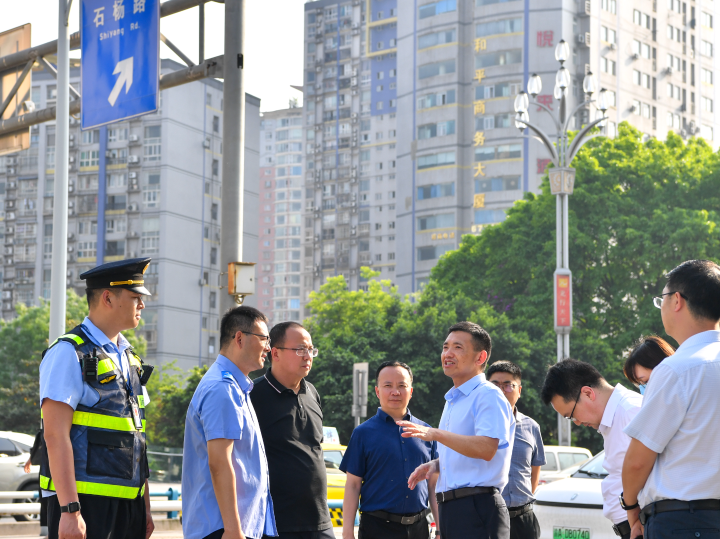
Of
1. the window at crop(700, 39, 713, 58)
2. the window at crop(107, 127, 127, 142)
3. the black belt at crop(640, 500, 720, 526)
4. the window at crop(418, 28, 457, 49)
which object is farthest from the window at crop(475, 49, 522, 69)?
the black belt at crop(640, 500, 720, 526)

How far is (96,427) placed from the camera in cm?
462

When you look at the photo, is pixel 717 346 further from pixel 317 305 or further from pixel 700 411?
pixel 317 305

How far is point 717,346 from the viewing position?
13.0 feet

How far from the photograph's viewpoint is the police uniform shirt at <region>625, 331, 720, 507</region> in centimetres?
389

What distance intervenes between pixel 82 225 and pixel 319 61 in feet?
128

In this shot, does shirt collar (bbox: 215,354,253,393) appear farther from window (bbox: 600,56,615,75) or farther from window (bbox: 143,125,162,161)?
window (bbox: 143,125,162,161)

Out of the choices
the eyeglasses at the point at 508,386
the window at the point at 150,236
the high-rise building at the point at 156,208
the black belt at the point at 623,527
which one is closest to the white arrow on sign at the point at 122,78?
the eyeglasses at the point at 508,386

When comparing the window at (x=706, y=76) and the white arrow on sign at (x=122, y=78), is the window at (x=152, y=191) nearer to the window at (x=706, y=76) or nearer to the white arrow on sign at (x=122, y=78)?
the window at (x=706, y=76)

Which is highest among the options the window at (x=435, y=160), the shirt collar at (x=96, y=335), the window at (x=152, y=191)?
the window at (x=435, y=160)

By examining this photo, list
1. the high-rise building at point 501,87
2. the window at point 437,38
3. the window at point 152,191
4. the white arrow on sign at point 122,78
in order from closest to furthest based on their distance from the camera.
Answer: the white arrow on sign at point 122,78 → the high-rise building at point 501,87 → the window at point 152,191 → the window at point 437,38

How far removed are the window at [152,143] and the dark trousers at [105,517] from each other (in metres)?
71.3

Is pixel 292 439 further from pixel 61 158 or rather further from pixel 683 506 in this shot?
pixel 61 158

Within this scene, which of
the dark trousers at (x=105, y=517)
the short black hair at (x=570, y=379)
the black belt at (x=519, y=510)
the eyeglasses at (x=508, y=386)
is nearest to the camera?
the dark trousers at (x=105, y=517)

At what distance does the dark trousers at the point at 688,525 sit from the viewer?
3.83m
